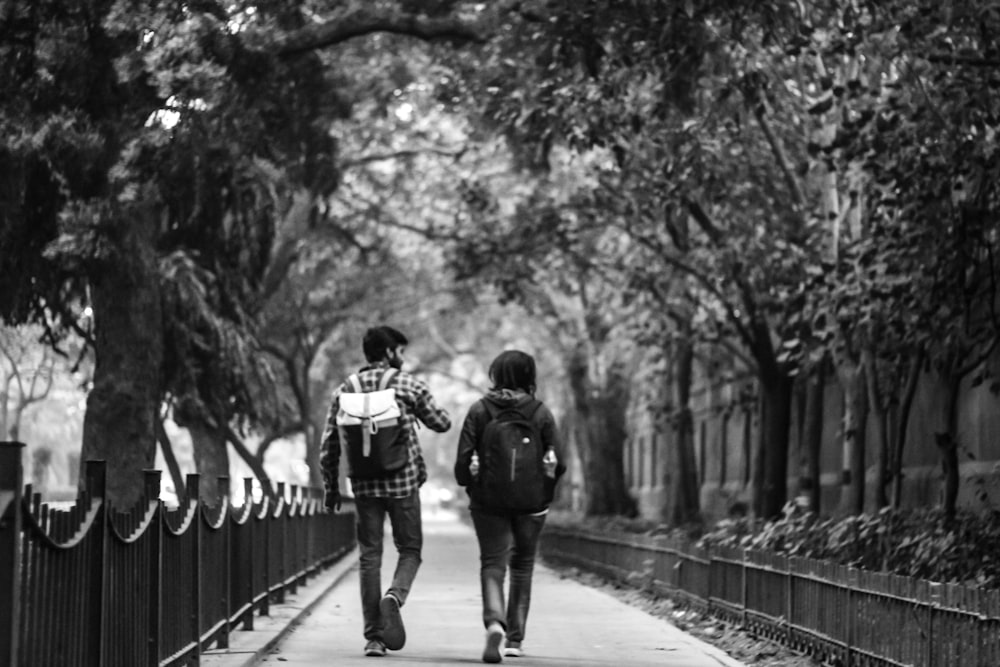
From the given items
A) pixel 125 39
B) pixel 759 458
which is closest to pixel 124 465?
pixel 125 39

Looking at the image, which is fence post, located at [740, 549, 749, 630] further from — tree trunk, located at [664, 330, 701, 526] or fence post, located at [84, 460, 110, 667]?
tree trunk, located at [664, 330, 701, 526]

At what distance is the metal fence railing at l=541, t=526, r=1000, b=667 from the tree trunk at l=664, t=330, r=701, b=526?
34.1 ft

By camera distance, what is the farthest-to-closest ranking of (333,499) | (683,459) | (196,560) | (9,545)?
(683,459) → (333,499) → (196,560) → (9,545)

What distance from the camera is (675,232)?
22.1 metres

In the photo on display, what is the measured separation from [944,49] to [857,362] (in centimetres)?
504

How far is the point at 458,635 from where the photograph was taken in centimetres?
1354

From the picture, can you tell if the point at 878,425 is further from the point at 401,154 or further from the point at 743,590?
the point at 401,154

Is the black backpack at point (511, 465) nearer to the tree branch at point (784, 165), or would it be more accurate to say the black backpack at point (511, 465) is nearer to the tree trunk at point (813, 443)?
the tree branch at point (784, 165)

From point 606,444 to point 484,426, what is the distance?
2699cm

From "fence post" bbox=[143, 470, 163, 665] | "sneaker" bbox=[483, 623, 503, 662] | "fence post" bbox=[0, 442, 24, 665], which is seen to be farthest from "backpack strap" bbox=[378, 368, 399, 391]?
"fence post" bbox=[0, 442, 24, 665]

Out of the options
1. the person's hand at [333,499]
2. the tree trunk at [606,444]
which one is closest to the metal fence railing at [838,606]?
the person's hand at [333,499]

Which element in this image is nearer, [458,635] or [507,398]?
[507,398]

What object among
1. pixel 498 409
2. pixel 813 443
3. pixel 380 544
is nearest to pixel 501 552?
pixel 380 544

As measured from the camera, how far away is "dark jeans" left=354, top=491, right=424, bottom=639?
36.0 feet
